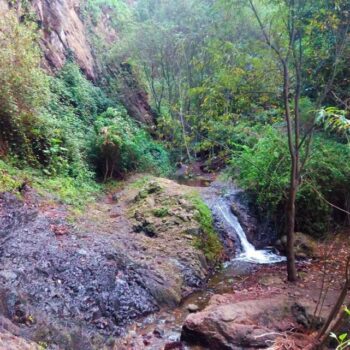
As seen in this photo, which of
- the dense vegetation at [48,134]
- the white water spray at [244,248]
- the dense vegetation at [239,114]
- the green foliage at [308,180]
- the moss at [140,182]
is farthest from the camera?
the moss at [140,182]

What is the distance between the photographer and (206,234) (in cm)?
862

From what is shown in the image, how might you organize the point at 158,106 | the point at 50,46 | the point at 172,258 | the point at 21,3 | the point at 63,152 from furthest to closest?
the point at 158,106, the point at 50,46, the point at 21,3, the point at 63,152, the point at 172,258

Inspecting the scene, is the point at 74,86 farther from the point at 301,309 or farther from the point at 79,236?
the point at 301,309

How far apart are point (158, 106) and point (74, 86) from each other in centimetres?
697

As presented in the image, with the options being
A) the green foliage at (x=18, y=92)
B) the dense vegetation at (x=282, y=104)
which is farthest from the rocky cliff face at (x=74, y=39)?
the dense vegetation at (x=282, y=104)

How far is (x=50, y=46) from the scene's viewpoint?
14.0 metres

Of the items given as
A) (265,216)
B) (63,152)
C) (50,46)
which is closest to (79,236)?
(63,152)

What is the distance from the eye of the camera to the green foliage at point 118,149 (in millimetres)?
12227

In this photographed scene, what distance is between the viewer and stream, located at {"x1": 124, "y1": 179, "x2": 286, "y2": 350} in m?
5.41

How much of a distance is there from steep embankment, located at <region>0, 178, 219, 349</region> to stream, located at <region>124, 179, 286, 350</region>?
0.22 m

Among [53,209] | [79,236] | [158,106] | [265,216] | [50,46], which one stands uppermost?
[50,46]

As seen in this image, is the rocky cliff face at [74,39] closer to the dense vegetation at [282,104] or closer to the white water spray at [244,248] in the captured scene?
the dense vegetation at [282,104]

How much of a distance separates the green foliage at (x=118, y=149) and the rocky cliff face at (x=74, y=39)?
9.35ft

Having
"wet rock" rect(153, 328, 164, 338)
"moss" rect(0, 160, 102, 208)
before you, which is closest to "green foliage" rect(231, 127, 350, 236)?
"moss" rect(0, 160, 102, 208)
